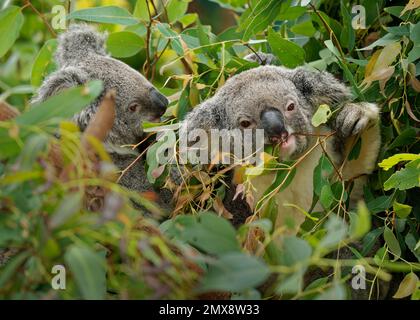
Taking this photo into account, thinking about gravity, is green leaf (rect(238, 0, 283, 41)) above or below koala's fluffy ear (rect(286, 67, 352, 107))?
above

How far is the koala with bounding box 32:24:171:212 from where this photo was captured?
3.98m

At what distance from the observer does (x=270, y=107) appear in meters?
3.43

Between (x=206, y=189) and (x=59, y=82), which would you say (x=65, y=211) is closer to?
(x=206, y=189)

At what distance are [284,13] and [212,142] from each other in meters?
0.93

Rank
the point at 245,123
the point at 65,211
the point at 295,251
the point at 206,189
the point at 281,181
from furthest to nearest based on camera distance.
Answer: the point at 245,123 < the point at 206,189 < the point at 281,181 < the point at 295,251 < the point at 65,211

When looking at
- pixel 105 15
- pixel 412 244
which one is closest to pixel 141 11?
pixel 105 15

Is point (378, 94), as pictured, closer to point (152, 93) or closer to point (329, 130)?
point (329, 130)

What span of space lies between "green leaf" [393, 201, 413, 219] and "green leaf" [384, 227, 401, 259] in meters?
0.09

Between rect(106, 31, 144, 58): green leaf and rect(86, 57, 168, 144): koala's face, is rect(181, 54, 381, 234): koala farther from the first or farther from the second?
rect(106, 31, 144, 58): green leaf

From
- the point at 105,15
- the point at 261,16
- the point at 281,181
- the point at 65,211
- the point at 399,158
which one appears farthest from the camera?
the point at 105,15

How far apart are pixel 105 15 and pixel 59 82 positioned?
0.44 metres

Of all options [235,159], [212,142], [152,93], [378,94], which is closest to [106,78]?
[152,93]

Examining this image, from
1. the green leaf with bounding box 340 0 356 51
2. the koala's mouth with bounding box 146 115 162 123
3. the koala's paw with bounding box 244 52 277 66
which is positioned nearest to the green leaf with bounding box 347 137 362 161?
the green leaf with bounding box 340 0 356 51

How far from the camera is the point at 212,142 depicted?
11.8 ft
